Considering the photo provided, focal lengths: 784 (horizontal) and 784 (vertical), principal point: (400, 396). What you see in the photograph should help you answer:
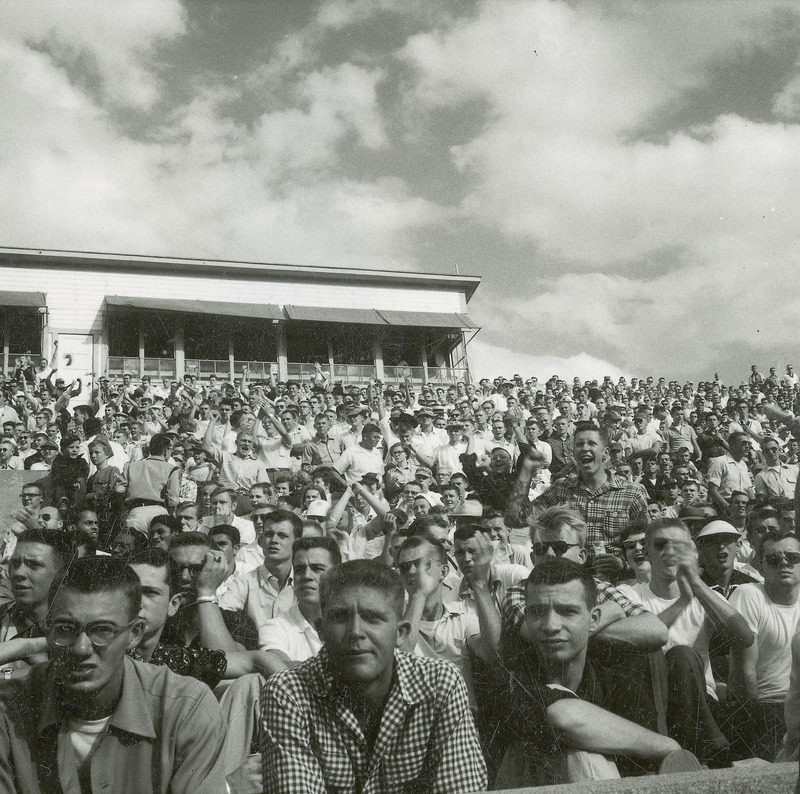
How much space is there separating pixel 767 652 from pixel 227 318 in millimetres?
23832

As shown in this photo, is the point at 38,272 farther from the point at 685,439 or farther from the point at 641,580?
the point at 641,580

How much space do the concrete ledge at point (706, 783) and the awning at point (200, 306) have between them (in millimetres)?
23908

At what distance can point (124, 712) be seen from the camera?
2.36 m

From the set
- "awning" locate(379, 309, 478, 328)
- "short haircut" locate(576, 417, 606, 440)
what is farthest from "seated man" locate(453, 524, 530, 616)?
"awning" locate(379, 309, 478, 328)

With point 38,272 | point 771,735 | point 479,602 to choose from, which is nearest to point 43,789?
point 479,602

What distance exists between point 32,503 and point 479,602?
5.31m

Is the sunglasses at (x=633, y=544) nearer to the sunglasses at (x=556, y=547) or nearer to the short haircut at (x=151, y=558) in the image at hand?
the sunglasses at (x=556, y=547)

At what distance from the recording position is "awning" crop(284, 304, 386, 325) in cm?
2678

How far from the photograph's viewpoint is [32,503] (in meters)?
7.28

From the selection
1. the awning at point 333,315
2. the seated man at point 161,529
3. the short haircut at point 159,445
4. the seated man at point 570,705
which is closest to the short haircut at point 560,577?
the seated man at point 570,705

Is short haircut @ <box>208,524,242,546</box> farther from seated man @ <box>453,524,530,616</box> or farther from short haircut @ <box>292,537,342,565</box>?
seated man @ <box>453,524,530,616</box>

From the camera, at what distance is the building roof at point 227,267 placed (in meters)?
25.0

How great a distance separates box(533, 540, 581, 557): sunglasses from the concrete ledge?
1.72 metres

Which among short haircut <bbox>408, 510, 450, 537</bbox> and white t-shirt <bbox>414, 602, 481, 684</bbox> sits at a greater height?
short haircut <bbox>408, 510, 450, 537</bbox>
